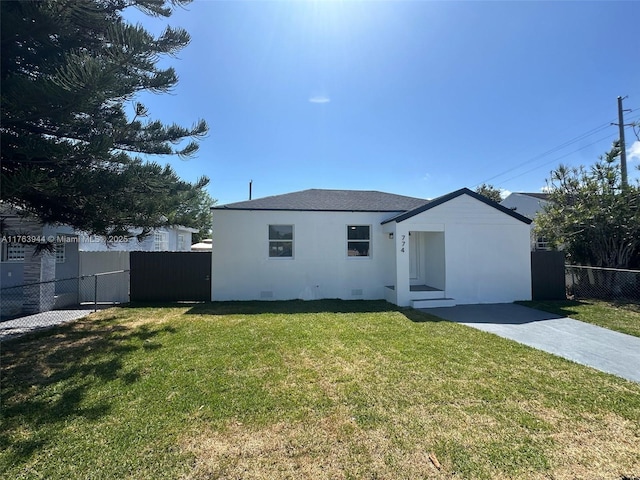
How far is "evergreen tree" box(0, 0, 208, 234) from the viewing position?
5.59m

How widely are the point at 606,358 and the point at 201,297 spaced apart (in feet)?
36.2

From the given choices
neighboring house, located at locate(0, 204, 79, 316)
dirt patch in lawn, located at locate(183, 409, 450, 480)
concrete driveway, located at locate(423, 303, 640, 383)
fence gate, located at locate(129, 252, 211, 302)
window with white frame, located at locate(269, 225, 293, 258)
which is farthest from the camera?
window with white frame, located at locate(269, 225, 293, 258)

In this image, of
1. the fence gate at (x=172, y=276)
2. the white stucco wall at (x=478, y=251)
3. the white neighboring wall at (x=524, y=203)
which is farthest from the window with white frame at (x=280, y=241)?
the white neighboring wall at (x=524, y=203)

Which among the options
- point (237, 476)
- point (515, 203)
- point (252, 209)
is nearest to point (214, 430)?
point (237, 476)

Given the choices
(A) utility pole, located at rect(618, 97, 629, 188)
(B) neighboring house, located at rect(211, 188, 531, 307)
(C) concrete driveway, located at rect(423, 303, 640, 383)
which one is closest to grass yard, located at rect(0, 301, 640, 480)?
(C) concrete driveway, located at rect(423, 303, 640, 383)

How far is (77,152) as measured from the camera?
20.6ft

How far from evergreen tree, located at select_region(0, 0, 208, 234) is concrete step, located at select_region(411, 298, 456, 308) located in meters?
8.65

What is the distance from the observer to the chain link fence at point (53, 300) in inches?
318

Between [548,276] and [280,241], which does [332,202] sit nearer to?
[280,241]

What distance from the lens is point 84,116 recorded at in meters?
7.39

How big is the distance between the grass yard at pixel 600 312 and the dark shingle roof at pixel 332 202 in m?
5.73

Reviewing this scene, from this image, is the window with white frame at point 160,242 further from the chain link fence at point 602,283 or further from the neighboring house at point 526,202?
the neighboring house at point 526,202

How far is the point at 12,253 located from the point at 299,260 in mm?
11832

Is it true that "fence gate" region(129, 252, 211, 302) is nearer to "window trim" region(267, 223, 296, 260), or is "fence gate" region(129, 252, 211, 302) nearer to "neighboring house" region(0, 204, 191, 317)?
"neighboring house" region(0, 204, 191, 317)
